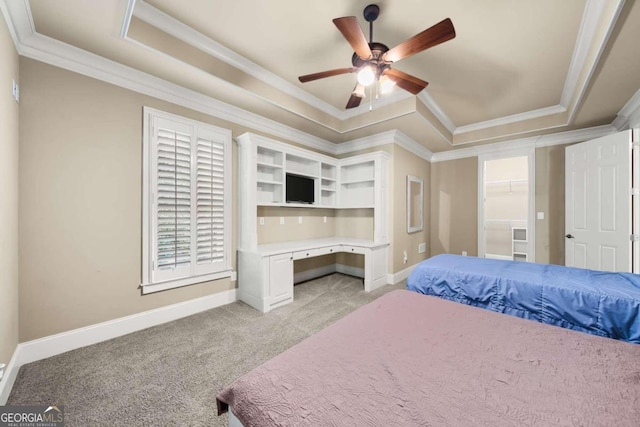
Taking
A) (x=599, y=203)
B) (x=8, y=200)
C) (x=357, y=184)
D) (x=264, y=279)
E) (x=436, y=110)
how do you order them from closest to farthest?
(x=8, y=200), (x=264, y=279), (x=599, y=203), (x=436, y=110), (x=357, y=184)

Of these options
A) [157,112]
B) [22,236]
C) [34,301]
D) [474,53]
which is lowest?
[34,301]

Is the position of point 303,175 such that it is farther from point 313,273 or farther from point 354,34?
point 354,34

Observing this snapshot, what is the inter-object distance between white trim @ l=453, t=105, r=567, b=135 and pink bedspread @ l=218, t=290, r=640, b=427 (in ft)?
12.9

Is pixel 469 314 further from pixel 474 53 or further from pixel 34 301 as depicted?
pixel 34 301

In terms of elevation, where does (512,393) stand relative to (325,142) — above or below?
below

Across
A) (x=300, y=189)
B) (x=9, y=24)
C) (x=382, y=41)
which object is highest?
(x=382, y=41)

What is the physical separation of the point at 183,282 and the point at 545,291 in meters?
3.35

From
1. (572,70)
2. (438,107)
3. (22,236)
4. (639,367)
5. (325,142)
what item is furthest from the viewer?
(325,142)

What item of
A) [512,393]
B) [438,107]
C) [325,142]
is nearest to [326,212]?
[325,142]

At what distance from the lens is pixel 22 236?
193 cm

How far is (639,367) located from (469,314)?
638mm

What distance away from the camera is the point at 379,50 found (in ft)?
6.79

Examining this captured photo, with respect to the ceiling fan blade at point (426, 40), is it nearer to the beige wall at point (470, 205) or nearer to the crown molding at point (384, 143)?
the crown molding at point (384, 143)

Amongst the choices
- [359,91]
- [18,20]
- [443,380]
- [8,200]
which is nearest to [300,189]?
[359,91]
